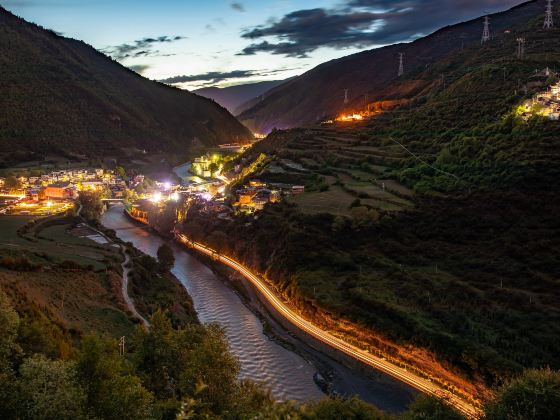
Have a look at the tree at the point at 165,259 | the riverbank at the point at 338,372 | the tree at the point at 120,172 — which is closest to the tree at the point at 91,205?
the tree at the point at 165,259

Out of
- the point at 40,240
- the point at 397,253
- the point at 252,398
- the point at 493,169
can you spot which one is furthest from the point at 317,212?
the point at 252,398

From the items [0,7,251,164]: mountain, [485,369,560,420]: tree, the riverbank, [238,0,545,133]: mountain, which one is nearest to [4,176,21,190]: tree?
[0,7,251,164]: mountain

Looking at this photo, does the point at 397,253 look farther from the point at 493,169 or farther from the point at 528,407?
the point at 528,407

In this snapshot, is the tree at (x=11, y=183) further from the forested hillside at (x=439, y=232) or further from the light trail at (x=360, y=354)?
the light trail at (x=360, y=354)

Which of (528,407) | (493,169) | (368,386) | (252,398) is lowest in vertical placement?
(368,386)

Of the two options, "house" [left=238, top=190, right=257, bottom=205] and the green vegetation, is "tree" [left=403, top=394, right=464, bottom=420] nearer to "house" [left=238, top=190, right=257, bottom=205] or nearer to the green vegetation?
the green vegetation

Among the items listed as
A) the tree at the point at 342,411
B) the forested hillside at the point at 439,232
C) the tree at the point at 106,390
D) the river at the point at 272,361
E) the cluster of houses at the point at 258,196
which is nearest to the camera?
the tree at the point at 106,390

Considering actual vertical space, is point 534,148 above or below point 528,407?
above
